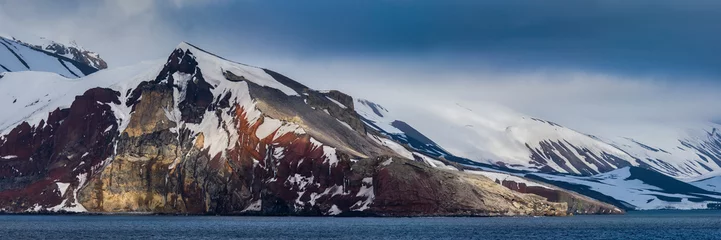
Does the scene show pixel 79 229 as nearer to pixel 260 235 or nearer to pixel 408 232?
pixel 260 235

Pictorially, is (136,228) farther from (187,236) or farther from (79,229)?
(187,236)

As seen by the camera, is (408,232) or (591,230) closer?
(408,232)

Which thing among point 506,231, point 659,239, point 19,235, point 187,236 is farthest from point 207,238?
A: point 659,239

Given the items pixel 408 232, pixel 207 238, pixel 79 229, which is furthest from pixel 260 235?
pixel 79 229

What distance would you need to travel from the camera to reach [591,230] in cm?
19712

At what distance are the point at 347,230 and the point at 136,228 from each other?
3321 centimetres

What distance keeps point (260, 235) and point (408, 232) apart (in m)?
22.3

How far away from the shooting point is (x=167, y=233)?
173625mm

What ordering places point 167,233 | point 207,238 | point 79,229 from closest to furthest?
1. point 207,238
2. point 167,233
3. point 79,229

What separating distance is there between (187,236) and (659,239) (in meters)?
65.1

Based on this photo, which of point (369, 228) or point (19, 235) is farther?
point (369, 228)

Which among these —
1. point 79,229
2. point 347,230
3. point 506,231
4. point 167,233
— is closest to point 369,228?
point 347,230

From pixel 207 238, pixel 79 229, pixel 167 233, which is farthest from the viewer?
pixel 79 229

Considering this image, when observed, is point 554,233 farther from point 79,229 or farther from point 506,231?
point 79,229
